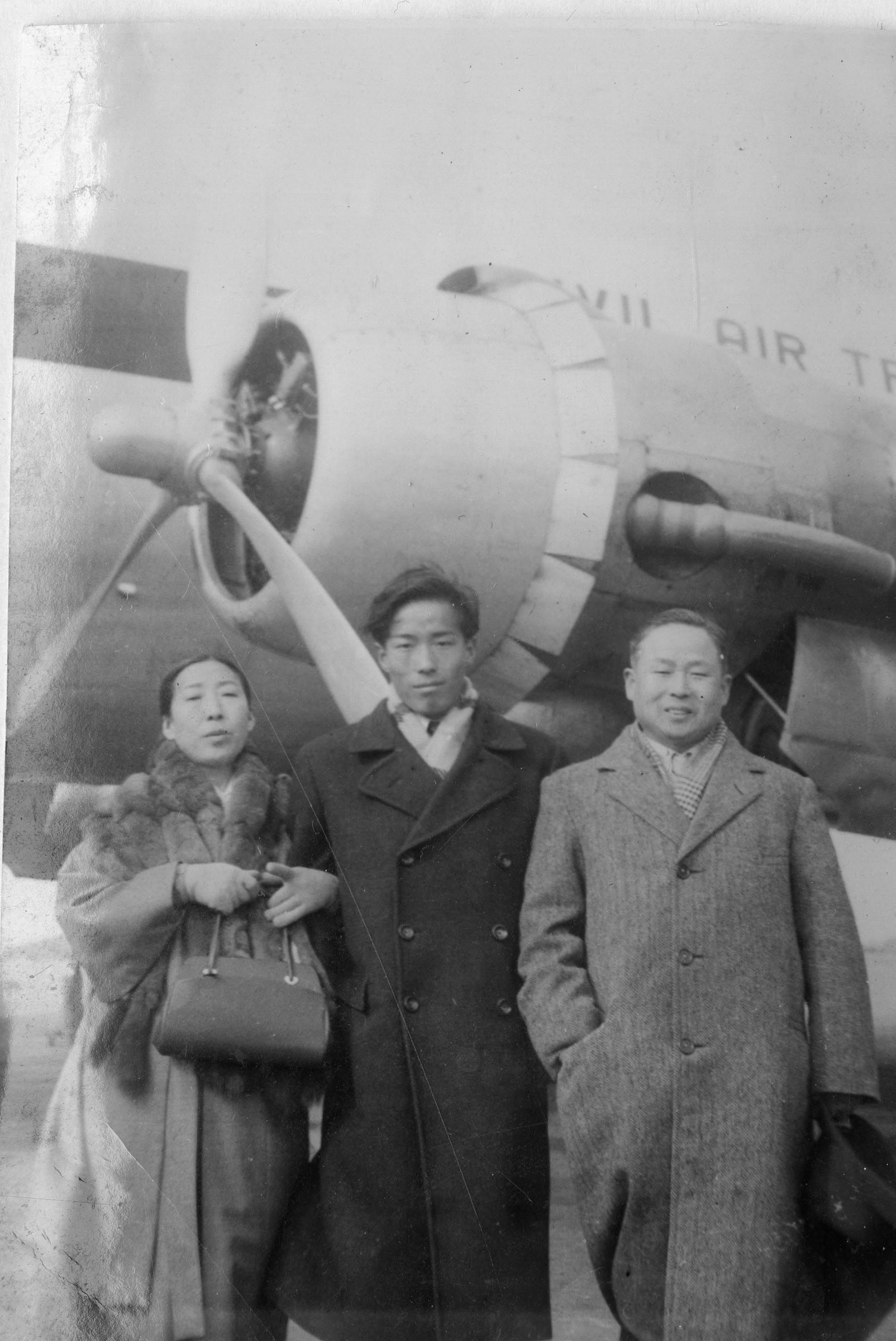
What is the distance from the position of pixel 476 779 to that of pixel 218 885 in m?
0.68

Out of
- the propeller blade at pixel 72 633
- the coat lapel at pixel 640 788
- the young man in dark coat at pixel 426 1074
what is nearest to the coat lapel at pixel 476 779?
the young man in dark coat at pixel 426 1074

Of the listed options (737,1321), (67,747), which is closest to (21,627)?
(67,747)

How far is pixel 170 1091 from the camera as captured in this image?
120 inches

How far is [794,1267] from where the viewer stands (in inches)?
112

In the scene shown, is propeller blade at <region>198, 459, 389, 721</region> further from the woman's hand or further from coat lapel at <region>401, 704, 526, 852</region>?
the woman's hand

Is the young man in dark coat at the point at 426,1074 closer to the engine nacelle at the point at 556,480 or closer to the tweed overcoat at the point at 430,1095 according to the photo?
the tweed overcoat at the point at 430,1095

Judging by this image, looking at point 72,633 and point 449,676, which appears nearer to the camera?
point 449,676

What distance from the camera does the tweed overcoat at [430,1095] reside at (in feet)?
9.73

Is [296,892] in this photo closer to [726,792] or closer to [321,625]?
[321,625]

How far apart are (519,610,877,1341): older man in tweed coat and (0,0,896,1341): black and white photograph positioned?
1 cm

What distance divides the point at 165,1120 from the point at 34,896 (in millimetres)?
666

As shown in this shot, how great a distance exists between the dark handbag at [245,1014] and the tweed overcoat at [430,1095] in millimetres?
67

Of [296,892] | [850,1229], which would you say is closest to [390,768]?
[296,892]

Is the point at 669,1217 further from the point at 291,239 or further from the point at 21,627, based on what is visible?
the point at 291,239
